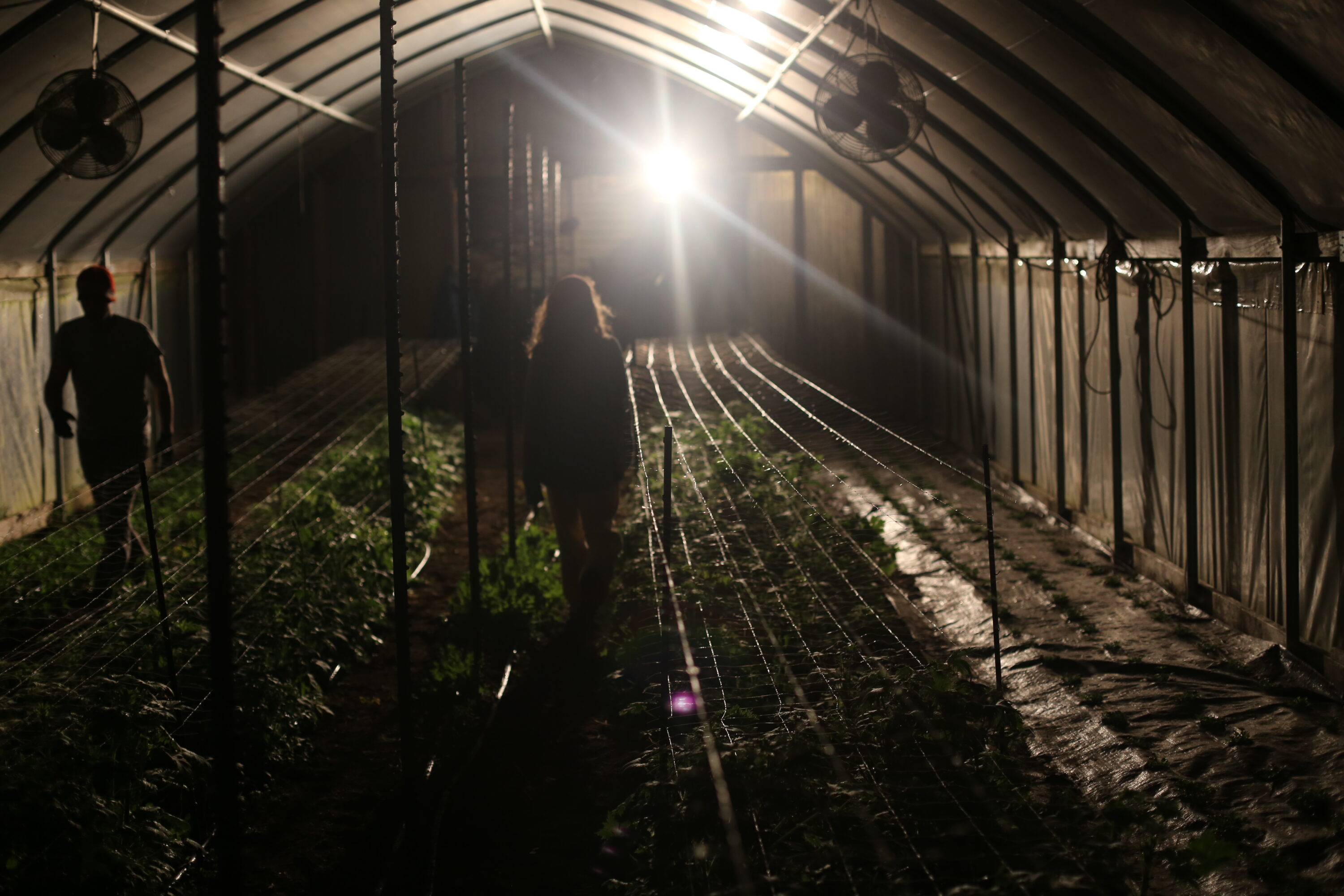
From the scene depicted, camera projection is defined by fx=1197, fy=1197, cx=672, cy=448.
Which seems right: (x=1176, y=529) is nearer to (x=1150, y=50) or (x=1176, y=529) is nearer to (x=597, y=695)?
(x=1150, y=50)

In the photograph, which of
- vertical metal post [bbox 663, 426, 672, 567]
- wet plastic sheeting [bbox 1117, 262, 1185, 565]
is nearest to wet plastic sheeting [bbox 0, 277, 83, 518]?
vertical metal post [bbox 663, 426, 672, 567]

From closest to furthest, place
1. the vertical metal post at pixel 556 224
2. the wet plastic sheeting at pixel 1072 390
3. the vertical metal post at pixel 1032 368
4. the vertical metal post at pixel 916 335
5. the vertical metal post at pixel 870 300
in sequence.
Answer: the wet plastic sheeting at pixel 1072 390
the vertical metal post at pixel 1032 368
the vertical metal post at pixel 916 335
the vertical metal post at pixel 870 300
the vertical metal post at pixel 556 224

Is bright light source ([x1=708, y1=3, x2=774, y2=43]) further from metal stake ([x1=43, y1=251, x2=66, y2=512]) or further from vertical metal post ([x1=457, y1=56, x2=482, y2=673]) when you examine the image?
metal stake ([x1=43, y1=251, x2=66, y2=512])

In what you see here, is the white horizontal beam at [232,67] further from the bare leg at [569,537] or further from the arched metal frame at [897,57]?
the bare leg at [569,537]

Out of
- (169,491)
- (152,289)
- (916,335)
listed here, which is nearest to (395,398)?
(169,491)

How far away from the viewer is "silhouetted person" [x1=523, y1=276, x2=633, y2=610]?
567 cm

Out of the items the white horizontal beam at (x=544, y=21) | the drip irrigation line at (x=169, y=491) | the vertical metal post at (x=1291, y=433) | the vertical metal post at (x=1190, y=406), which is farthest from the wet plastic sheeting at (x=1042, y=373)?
the white horizontal beam at (x=544, y=21)

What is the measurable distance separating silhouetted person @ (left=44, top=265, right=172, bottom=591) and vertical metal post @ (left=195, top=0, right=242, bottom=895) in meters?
3.83

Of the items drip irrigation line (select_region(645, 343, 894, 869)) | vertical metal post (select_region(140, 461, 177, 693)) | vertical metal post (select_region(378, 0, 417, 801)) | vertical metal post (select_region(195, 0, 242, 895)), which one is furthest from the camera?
vertical metal post (select_region(140, 461, 177, 693))

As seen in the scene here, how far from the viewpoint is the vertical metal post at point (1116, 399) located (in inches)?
252

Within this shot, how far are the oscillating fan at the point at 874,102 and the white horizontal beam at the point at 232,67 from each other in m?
2.84

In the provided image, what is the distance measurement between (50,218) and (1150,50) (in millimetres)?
6908

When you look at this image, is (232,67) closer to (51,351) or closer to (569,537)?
(51,351)

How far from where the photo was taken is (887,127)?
233 inches
